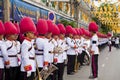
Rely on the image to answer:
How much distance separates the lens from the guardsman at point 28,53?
10.5m

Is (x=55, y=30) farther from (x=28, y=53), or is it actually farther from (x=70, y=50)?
(x=70, y=50)

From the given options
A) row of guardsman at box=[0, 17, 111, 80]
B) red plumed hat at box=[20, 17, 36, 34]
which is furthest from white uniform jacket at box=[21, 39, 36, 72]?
red plumed hat at box=[20, 17, 36, 34]

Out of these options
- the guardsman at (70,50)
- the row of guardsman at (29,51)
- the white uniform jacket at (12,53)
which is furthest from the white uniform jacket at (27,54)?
the guardsman at (70,50)

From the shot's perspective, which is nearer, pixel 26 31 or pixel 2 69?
pixel 26 31

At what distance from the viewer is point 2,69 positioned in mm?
11500

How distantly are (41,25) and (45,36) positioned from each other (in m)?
0.46

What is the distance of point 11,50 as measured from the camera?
11812 mm

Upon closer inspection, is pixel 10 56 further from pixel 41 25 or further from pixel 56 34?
pixel 56 34

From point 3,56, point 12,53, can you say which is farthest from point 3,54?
point 12,53

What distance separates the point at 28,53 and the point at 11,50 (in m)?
1.37

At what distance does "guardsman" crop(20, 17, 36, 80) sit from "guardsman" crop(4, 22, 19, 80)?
955 millimetres

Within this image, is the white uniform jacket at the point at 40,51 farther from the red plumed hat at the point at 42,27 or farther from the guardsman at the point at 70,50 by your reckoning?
the guardsman at the point at 70,50

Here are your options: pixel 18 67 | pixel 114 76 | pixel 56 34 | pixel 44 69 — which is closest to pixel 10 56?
pixel 18 67

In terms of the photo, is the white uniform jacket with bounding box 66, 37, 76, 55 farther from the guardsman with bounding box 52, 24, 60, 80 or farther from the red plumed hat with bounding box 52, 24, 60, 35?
the red plumed hat with bounding box 52, 24, 60, 35
